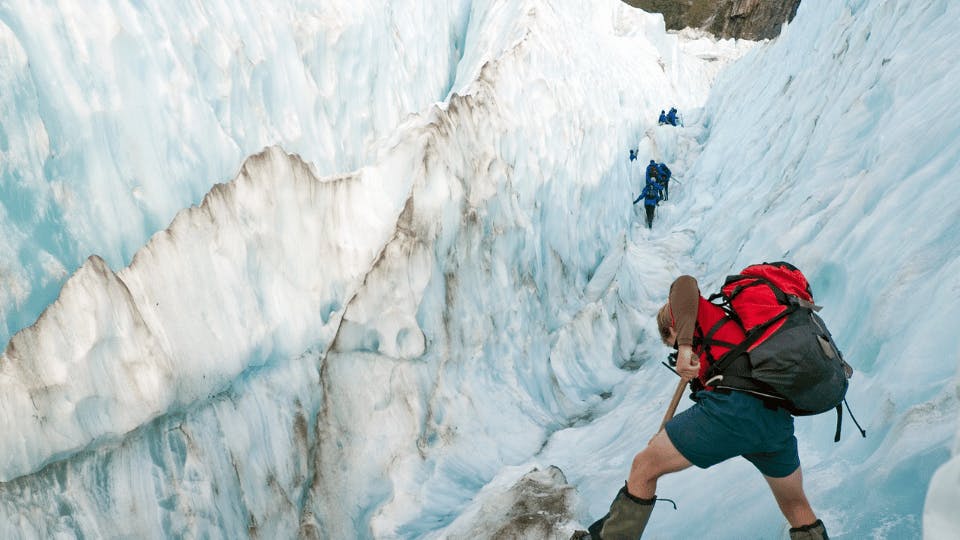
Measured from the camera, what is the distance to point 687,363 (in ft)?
7.44

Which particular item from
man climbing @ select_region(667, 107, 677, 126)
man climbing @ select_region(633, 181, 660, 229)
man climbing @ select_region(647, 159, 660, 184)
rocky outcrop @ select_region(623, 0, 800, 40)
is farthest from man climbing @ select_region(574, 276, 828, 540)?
rocky outcrop @ select_region(623, 0, 800, 40)

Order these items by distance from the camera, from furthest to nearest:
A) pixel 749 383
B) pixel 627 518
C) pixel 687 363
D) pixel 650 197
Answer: pixel 650 197, pixel 627 518, pixel 687 363, pixel 749 383

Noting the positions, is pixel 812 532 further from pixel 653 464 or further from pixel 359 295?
pixel 359 295

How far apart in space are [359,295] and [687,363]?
2.42 meters

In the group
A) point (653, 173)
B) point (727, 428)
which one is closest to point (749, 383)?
point (727, 428)

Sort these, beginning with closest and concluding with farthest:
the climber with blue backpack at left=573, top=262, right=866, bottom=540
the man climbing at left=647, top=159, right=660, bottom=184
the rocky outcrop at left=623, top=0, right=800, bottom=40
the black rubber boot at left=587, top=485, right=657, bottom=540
Answer: 1. the climber with blue backpack at left=573, top=262, right=866, bottom=540
2. the black rubber boot at left=587, top=485, right=657, bottom=540
3. the man climbing at left=647, top=159, right=660, bottom=184
4. the rocky outcrop at left=623, top=0, right=800, bottom=40

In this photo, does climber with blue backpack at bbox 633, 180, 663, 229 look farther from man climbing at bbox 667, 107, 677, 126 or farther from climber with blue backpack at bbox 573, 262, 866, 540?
climber with blue backpack at bbox 573, 262, 866, 540

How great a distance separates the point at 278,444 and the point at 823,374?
111 inches

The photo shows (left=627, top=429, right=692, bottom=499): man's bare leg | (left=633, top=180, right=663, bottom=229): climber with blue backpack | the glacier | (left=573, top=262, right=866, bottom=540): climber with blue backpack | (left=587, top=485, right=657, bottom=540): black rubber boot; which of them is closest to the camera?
(left=573, top=262, right=866, bottom=540): climber with blue backpack

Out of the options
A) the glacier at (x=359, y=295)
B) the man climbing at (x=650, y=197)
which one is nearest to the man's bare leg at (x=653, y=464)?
the glacier at (x=359, y=295)

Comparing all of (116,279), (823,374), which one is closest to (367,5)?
(116,279)

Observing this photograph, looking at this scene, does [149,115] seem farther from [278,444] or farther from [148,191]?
[278,444]

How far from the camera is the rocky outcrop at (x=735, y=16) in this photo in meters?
45.5

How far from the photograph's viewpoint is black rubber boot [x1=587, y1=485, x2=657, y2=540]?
7.82 feet
